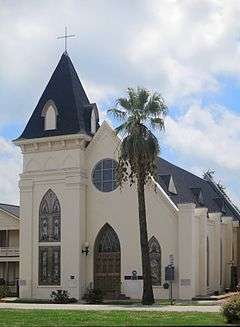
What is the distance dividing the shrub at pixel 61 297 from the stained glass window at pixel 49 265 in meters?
2.51

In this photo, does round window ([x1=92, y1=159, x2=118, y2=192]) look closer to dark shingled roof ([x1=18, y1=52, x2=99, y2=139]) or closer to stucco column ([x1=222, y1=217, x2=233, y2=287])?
dark shingled roof ([x1=18, y1=52, x2=99, y2=139])

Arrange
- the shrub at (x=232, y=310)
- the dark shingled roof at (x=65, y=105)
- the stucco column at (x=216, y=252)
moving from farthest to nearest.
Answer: the stucco column at (x=216, y=252) < the dark shingled roof at (x=65, y=105) < the shrub at (x=232, y=310)

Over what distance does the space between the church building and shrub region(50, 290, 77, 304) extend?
1.81 meters

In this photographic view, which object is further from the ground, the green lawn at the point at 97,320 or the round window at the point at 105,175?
the round window at the point at 105,175

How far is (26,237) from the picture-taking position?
161ft

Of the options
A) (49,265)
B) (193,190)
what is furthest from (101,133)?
(193,190)

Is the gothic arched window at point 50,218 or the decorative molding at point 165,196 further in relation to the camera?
the gothic arched window at point 50,218

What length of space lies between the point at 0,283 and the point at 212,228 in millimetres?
16858

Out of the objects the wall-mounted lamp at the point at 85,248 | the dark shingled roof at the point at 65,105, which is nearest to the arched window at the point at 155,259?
the wall-mounted lamp at the point at 85,248

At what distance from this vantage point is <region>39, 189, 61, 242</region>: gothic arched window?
48.3m

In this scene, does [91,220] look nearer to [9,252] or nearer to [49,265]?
[49,265]

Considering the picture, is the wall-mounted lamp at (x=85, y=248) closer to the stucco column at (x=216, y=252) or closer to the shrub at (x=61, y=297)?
the shrub at (x=61, y=297)

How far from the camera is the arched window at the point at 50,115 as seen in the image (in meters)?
49.6

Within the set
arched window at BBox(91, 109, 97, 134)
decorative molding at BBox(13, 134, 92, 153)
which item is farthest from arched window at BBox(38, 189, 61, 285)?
arched window at BBox(91, 109, 97, 134)
